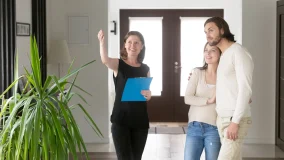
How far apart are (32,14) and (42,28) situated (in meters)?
0.41

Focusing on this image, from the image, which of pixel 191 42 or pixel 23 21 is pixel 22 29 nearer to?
pixel 23 21

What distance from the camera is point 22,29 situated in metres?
5.65

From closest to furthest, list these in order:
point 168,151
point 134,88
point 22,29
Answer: point 134,88 → point 22,29 → point 168,151

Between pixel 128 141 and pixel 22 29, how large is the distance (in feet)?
7.81

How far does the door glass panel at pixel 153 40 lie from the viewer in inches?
380

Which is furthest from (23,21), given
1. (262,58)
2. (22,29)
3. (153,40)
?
(153,40)

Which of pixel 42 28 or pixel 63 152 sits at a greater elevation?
pixel 42 28

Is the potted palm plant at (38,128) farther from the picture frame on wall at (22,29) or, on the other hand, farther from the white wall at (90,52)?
the white wall at (90,52)

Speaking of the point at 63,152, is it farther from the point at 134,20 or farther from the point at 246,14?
the point at 134,20

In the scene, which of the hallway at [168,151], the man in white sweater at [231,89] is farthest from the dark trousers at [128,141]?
the hallway at [168,151]

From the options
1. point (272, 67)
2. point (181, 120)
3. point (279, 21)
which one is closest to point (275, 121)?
point (272, 67)

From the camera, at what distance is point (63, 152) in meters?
2.80

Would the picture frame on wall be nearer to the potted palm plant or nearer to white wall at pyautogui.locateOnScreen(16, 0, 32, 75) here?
white wall at pyautogui.locateOnScreen(16, 0, 32, 75)

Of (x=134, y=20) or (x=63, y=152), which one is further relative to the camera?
(x=134, y=20)
